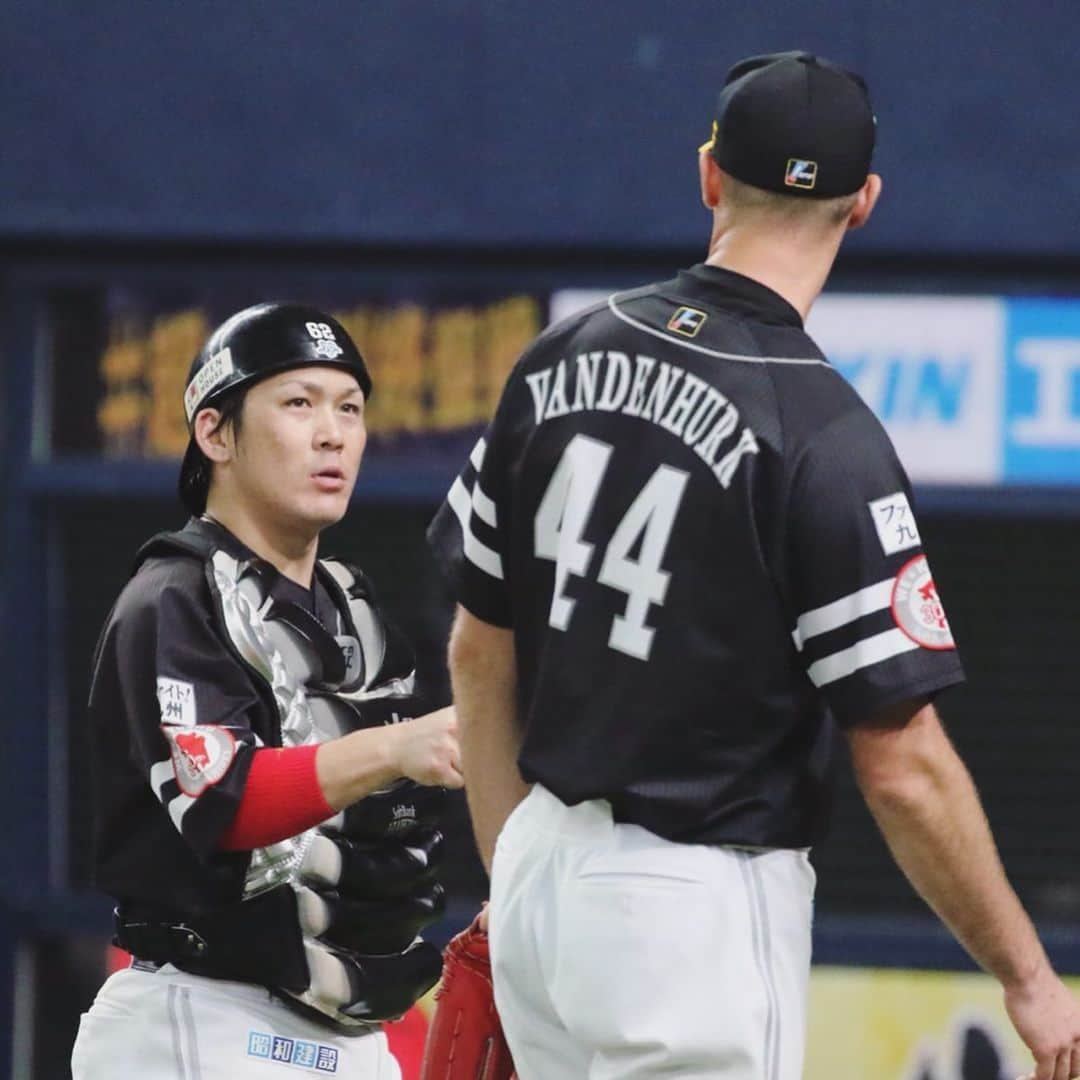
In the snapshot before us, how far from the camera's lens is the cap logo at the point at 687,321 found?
286cm

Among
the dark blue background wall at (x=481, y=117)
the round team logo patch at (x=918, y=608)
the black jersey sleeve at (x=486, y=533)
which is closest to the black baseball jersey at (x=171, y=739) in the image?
the black jersey sleeve at (x=486, y=533)

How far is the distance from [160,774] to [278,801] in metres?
0.19

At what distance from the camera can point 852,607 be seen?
273 centimetres

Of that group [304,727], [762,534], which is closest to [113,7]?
[304,727]

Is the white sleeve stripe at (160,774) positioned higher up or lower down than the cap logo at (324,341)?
lower down

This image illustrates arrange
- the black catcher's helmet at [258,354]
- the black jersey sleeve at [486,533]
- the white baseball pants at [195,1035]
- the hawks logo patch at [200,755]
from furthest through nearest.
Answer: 1. the black catcher's helmet at [258,354]
2. the white baseball pants at [195,1035]
3. the hawks logo patch at [200,755]
4. the black jersey sleeve at [486,533]

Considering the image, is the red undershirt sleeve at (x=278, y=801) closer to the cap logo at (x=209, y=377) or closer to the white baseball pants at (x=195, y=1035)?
the white baseball pants at (x=195, y=1035)

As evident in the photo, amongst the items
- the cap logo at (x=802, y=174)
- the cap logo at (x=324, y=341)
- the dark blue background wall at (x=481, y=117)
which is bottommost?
the cap logo at (x=324, y=341)

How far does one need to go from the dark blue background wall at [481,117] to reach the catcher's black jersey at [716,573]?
11.3 feet

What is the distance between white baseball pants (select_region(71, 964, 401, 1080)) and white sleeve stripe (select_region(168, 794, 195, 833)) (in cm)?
28

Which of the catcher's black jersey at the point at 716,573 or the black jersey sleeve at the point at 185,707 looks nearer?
the catcher's black jersey at the point at 716,573

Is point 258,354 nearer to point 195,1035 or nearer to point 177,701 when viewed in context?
point 177,701

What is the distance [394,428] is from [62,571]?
1064mm

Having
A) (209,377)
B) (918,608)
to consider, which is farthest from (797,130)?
(209,377)
